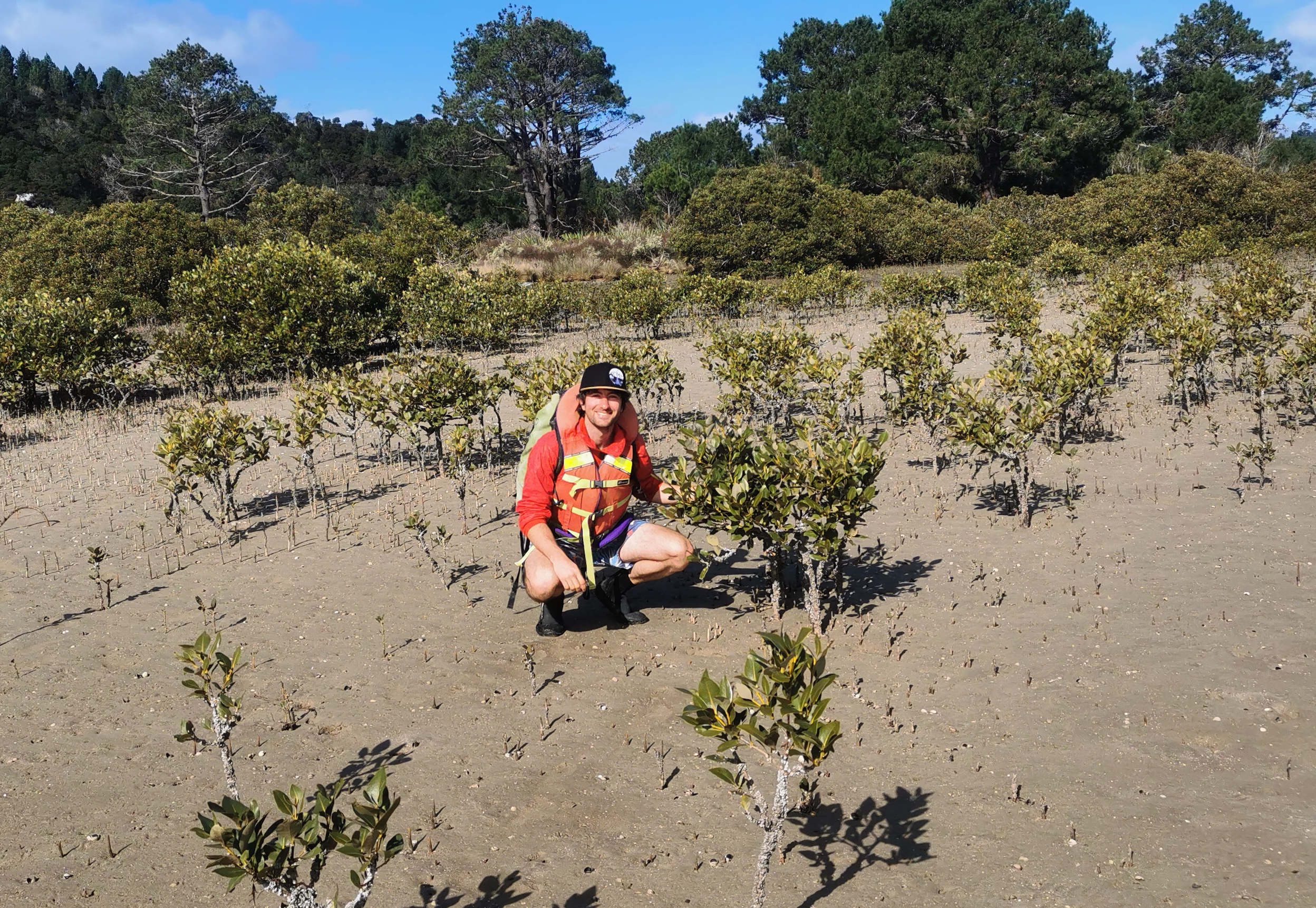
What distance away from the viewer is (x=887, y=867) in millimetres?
2961

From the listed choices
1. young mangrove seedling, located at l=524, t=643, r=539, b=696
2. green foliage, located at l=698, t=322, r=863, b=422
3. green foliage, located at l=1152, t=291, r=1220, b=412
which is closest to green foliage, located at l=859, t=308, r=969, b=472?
green foliage, located at l=698, t=322, r=863, b=422

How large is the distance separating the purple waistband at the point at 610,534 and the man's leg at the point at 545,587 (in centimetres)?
16

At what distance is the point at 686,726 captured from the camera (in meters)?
3.84

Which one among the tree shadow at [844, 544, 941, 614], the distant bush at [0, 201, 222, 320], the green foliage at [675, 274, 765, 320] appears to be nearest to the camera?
the tree shadow at [844, 544, 941, 614]

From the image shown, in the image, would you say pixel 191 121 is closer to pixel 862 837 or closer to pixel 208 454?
pixel 208 454

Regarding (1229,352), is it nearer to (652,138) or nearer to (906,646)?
(906,646)

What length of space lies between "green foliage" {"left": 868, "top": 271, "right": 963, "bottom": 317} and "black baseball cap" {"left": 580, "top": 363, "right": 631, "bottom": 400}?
42.0ft

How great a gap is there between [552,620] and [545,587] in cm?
33

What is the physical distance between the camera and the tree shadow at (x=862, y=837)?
296 centimetres

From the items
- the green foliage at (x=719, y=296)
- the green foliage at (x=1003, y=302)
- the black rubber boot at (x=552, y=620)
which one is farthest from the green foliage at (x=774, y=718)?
the green foliage at (x=719, y=296)

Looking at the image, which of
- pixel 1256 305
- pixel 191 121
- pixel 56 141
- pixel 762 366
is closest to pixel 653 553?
pixel 762 366

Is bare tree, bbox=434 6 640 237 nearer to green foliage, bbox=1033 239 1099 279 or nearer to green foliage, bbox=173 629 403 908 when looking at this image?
green foliage, bbox=1033 239 1099 279

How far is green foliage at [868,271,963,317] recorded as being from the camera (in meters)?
16.6

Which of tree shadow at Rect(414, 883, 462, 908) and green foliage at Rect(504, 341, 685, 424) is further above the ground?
green foliage at Rect(504, 341, 685, 424)
